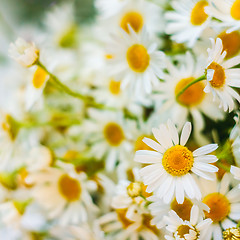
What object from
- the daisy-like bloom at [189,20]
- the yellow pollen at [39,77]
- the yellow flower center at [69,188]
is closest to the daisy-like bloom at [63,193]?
the yellow flower center at [69,188]

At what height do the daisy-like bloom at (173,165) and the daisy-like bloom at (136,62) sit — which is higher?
the daisy-like bloom at (136,62)

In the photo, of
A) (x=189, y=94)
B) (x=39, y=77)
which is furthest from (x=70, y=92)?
(x=189, y=94)

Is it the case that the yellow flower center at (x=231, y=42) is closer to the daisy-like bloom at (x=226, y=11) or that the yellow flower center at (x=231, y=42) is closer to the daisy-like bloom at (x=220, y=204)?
the daisy-like bloom at (x=226, y=11)

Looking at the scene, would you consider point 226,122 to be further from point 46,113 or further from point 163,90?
point 46,113

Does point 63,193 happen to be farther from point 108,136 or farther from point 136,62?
point 136,62

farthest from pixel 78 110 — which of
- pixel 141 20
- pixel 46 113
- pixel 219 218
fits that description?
pixel 219 218

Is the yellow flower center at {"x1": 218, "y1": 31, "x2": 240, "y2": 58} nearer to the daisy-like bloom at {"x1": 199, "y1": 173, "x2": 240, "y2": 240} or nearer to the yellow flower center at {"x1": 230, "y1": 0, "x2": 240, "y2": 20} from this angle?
the yellow flower center at {"x1": 230, "y1": 0, "x2": 240, "y2": 20}
